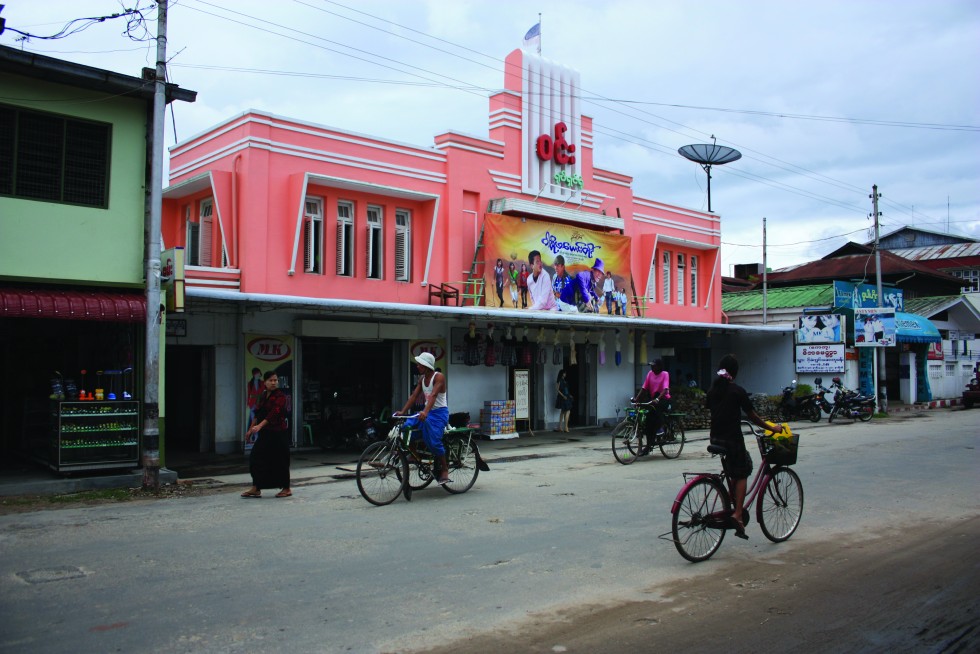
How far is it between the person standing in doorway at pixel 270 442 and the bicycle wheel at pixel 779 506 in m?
6.11

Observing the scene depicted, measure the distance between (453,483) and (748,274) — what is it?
44.3 metres

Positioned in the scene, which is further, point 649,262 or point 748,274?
point 748,274

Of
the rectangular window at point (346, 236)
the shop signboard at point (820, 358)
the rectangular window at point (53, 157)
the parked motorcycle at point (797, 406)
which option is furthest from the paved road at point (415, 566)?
the shop signboard at point (820, 358)

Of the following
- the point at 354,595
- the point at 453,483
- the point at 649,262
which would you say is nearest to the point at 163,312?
the point at 453,483

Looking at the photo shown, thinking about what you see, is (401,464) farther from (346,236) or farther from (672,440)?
(346,236)

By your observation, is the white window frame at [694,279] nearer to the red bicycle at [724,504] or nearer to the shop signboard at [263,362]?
the shop signboard at [263,362]

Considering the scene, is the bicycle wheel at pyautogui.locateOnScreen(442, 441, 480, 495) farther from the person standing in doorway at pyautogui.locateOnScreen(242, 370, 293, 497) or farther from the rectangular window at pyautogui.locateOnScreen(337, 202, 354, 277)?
the rectangular window at pyautogui.locateOnScreen(337, 202, 354, 277)

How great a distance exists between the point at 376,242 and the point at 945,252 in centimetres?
5145

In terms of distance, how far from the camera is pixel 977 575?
22.4ft

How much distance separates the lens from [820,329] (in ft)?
96.7

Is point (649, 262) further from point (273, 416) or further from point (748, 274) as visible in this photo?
point (748, 274)

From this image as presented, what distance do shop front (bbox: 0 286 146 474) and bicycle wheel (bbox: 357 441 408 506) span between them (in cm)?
453

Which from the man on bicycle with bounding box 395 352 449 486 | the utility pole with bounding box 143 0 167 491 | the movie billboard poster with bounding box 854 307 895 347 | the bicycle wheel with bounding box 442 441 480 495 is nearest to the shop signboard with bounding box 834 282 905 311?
the movie billboard poster with bounding box 854 307 895 347

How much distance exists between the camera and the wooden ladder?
2006 cm
